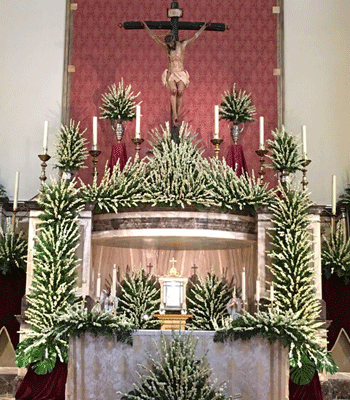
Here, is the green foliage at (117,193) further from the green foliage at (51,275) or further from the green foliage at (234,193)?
the green foliage at (234,193)

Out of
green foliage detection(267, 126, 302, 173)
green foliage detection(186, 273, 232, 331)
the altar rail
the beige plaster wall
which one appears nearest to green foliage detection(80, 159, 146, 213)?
green foliage detection(186, 273, 232, 331)

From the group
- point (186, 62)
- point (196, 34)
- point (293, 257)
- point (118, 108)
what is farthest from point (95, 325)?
point (186, 62)

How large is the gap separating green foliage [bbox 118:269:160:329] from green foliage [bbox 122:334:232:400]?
10.2 feet

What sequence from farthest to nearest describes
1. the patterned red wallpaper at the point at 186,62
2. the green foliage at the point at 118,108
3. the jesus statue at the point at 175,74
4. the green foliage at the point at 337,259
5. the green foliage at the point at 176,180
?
the patterned red wallpaper at the point at 186,62 < the green foliage at the point at 118,108 < the jesus statue at the point at 175,74 < the green foliage at the point at 337,259 < the green foliage at the point at 176,180

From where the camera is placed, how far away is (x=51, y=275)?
362 inches

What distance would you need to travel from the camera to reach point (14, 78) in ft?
42.0

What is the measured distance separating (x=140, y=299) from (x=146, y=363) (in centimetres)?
309

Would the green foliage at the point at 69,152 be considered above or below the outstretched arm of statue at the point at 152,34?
below

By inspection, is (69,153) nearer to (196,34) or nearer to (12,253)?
(12,253)

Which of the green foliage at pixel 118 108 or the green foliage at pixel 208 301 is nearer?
the green foliage at pixel 208 301

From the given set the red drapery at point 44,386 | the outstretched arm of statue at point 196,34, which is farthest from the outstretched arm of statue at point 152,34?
the red drapery at point 44,386

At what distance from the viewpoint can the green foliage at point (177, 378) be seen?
6836 mm

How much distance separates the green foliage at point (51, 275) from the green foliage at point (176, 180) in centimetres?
102

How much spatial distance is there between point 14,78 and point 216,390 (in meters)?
7.55
